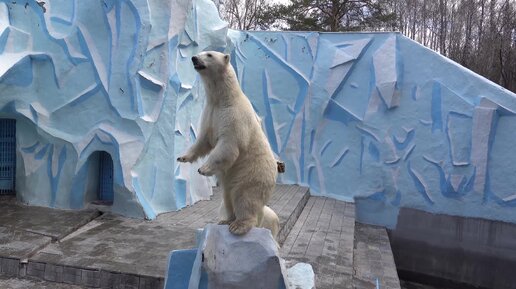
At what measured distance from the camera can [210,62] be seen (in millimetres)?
3072

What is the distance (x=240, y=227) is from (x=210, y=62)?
1.17 metres

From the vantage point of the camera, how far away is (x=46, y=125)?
6777 mm

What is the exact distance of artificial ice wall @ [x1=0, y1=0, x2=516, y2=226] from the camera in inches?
262

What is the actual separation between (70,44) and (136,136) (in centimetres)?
174

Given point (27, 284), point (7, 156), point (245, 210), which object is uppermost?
point (245, 210)

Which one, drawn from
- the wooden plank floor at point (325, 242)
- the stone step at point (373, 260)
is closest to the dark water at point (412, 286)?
the stone step at point (373, 260)

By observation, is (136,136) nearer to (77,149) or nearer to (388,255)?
(77,149)

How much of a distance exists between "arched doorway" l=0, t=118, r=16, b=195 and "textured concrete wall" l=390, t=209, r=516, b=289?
6952mm

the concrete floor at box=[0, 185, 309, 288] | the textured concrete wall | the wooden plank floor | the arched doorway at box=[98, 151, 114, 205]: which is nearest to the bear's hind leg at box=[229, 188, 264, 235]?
the concrete floor at box=[0, 185, 309, 288]

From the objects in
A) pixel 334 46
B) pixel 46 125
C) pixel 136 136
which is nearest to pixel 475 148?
pixel 334 46

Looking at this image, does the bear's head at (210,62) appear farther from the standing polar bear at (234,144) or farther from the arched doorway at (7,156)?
the arched doorway at (7,156)

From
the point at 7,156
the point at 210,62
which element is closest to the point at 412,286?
the point at 210,62

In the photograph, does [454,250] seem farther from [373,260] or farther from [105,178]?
[105,178]

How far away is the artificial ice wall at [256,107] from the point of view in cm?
666
